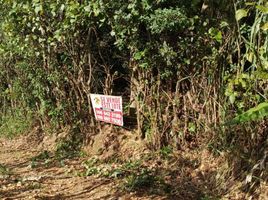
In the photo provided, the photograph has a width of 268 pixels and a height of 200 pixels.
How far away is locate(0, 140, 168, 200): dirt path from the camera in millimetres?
5752

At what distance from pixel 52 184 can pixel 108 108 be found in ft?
5.78

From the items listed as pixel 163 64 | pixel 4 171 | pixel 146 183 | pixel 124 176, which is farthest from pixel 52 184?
pixel 163 64

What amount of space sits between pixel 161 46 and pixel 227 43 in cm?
110

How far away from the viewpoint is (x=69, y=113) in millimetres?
8984

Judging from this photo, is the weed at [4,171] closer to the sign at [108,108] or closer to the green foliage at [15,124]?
the sign at [108,108]

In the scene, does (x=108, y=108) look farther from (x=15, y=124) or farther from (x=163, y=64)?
(x=15, y=124)

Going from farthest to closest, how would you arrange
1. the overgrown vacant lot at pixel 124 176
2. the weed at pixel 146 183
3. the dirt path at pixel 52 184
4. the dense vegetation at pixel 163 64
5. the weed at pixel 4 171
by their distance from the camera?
the weed at pixel 4 171 < the dirt path at pixel 52 184 < the weed at pixel 146 183 < the overgrown vacant lot at pixel 124 176 < the dense vegetation at pixel 163 64

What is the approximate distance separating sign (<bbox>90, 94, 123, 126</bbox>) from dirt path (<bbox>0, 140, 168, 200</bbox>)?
949 millimetres

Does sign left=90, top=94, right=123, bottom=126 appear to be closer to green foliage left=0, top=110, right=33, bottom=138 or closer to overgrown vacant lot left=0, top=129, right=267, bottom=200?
overgrown vacant lot left=0, top=129, right=267, bottom=200

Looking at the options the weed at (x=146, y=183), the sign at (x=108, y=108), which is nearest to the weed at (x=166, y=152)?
the weed at (x=146, y=183)

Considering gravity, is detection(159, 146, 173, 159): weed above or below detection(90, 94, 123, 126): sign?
below

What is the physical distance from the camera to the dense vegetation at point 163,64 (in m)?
5.08

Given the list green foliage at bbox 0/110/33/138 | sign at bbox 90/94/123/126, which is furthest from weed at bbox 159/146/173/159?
green foliage at bbox 0/110/33/138

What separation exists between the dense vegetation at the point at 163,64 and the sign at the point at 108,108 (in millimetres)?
240
